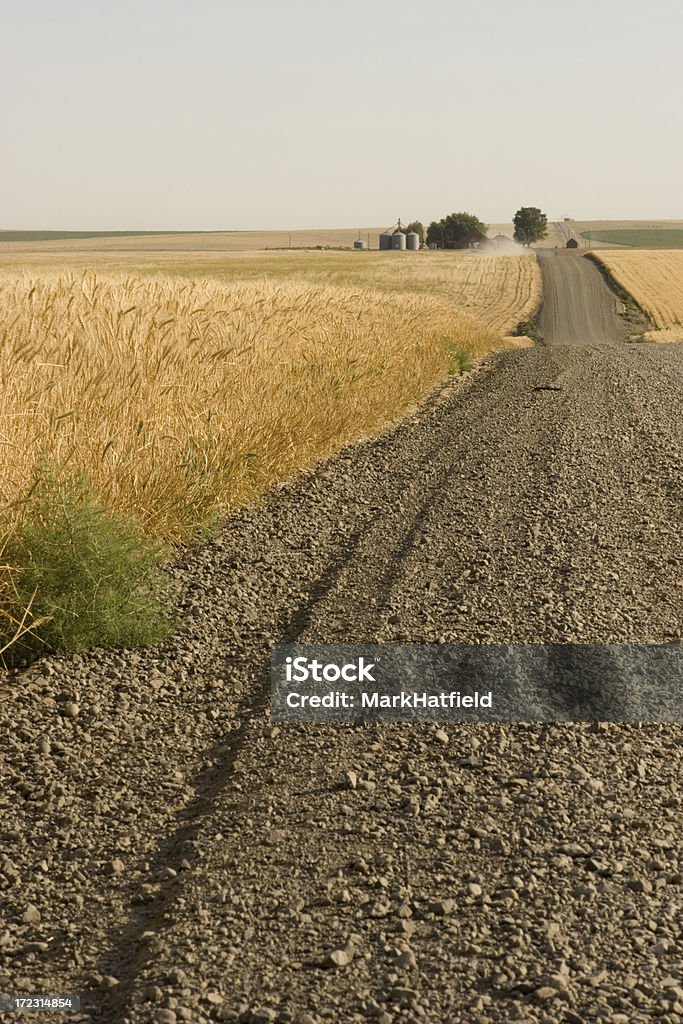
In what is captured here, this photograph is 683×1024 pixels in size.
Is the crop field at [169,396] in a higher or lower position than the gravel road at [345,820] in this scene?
higher

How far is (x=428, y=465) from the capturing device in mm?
9680

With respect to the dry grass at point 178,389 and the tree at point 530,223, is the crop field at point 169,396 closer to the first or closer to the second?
the dry grass at point 178,389

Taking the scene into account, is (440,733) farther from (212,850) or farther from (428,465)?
(428,465)

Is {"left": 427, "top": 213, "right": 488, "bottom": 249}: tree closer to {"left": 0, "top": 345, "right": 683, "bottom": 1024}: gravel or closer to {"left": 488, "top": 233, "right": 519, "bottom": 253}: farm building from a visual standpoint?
{"left": 488, "top": 233, "right": 519, "bottom": 253}: farm building

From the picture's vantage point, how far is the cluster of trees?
143875mm

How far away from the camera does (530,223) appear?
150 metres

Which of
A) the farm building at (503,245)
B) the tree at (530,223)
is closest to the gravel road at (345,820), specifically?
the farm building at (503,245)

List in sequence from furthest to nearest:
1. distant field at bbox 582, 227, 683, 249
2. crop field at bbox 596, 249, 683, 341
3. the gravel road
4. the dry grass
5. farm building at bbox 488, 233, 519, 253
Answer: distant field at bbox 582, 227, 683, 249 < farm building at bbox 488, 233, 519, 253 < crop field at bbox 596, 249, 683, 341 < the dry grass < the gravel road

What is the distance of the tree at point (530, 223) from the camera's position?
150 m

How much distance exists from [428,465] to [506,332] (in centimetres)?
3092

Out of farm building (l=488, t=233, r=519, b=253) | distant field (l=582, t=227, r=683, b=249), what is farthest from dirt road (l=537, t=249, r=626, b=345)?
distant field (l=582, t=227, r=683, b=249)

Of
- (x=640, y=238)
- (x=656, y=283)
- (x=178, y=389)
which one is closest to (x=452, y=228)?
(x=640, y=238)

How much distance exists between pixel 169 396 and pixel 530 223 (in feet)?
490

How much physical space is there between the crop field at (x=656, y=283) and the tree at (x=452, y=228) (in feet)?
176
